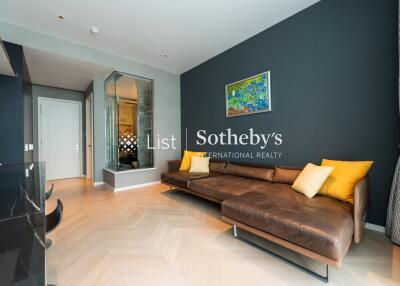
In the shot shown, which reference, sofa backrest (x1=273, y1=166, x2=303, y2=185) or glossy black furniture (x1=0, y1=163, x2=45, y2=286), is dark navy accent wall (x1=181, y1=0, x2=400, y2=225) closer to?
sofa backrest (x1=273, y1=166, x2=303, y2=185)

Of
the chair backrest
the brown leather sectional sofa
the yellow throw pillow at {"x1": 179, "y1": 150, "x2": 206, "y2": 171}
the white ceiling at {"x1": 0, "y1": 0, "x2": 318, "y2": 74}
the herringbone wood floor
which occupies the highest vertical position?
the white ceiling at {"x1": 0, "y1": 0, "x2": 318, "y2": 74}

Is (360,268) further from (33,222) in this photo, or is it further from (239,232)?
(33,222)

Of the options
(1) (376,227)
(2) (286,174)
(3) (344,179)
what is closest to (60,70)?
(2) (286,174)

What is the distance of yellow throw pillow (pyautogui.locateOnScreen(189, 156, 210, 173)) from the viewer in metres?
3.62

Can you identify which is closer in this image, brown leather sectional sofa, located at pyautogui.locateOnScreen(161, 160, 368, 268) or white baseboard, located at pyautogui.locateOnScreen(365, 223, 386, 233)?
brown leather sectional sofa, located at pyautogui.locateOnScreen(161, 160, 368, 268)

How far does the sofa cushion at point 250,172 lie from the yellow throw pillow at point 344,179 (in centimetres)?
81

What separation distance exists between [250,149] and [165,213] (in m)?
1.85

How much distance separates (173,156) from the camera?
15.7ft

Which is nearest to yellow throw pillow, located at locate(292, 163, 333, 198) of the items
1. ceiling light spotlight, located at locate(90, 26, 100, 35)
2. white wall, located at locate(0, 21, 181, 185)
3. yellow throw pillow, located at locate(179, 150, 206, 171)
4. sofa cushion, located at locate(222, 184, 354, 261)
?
sofa cushion, located at locate(222, 184, 354, 261)

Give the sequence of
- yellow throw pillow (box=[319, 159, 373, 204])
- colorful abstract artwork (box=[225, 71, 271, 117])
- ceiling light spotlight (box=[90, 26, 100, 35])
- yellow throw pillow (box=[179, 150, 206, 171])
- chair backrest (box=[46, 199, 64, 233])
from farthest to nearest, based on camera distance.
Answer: yellow throw pillow (box=[179, 150, 206, 171])
colorful abstract artwork (box=[225, 71, 271, 117])
ceiling light spotlight (box=[90, 26, 100, 35])
yellow throw pillow (box=[319, 159, 373, 204])
chair backrest (box=[46, 199, 64, 233])

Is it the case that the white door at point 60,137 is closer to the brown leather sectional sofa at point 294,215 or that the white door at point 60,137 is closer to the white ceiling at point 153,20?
the white ceiling at point 153,20

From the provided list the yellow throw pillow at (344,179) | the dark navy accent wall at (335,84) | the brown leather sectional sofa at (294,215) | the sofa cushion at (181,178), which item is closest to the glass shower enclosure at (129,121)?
the sofa cushion at (181,178)

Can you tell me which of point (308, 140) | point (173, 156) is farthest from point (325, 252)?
point (173, 156)

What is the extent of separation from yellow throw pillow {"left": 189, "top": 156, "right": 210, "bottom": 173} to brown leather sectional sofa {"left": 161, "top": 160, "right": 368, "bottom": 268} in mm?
895
